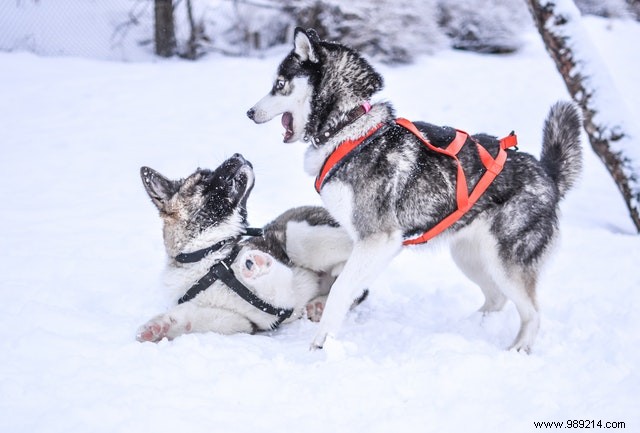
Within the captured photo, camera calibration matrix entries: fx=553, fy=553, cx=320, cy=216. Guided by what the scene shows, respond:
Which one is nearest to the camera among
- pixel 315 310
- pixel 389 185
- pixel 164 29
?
pixel 389 185

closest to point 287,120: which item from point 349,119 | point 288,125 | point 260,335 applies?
point 288,125

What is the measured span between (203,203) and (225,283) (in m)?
0.56

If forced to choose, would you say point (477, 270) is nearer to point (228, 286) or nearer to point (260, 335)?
point (260, 335)

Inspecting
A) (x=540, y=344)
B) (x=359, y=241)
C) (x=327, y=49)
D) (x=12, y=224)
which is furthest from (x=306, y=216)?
(x=12, y=224)

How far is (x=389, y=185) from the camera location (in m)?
3.13

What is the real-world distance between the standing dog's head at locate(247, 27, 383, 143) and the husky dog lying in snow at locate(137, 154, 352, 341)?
0.50 metres

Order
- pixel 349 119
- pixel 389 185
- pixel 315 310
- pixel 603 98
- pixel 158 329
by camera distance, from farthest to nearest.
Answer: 1. pixel 603 98
2. pixel 315 310
3. pixel 349 119
4. pixel 389 185
5. pixel 158 329

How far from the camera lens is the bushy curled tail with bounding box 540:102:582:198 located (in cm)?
347

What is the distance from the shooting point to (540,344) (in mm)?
3197

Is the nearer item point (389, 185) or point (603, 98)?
point (389, 185)

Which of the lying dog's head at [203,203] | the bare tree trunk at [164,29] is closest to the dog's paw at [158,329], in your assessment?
the lying dog's head at [203,203]

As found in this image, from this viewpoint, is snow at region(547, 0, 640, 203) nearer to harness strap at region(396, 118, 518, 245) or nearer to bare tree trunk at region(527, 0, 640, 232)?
bare tree trunk at region(527, 0, 640, 232)

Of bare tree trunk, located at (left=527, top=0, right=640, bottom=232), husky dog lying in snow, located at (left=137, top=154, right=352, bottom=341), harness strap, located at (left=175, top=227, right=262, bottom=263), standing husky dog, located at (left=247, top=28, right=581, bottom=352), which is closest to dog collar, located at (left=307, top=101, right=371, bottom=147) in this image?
standing husky dog, located at (left=247, top=28, right=581, bottom=352)

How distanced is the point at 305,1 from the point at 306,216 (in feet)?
26.4
